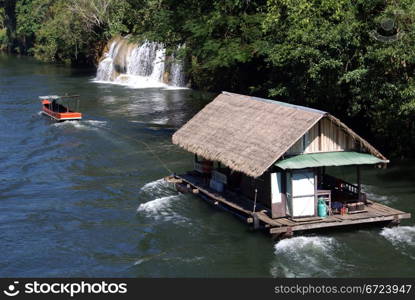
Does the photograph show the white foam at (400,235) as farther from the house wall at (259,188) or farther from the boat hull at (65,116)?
the boat hull at (65,116)

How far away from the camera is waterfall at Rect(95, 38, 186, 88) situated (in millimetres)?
70938

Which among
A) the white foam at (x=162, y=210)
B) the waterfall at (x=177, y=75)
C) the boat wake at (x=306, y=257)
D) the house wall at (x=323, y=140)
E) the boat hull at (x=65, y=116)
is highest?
the waterfall at (x=177, y=75)

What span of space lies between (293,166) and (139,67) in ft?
162

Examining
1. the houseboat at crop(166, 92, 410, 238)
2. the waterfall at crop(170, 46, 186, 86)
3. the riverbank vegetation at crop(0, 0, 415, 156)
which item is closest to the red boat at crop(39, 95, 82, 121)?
the riverbank vegetation at crop(0, 0, 415, 156)

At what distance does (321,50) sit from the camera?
36.8 m

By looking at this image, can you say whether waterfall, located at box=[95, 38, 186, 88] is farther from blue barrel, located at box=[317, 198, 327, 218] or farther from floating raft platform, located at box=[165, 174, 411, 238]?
blue barrel, located at box=[317, 198, 327, 218]

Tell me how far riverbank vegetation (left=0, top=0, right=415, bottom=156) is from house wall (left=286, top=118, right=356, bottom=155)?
5.74m

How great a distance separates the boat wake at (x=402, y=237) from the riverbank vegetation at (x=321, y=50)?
6.85 meters

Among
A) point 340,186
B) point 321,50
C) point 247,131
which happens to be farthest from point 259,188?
point 321,50

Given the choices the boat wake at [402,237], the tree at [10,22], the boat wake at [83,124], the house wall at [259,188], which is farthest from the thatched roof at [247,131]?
the tree at [10,22]

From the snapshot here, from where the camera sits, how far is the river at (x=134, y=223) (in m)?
25.7

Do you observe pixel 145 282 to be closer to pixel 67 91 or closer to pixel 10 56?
pixel 67 91

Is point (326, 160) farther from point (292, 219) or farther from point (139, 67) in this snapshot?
point (139, 67)

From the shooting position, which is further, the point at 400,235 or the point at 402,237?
the point at 400,235
